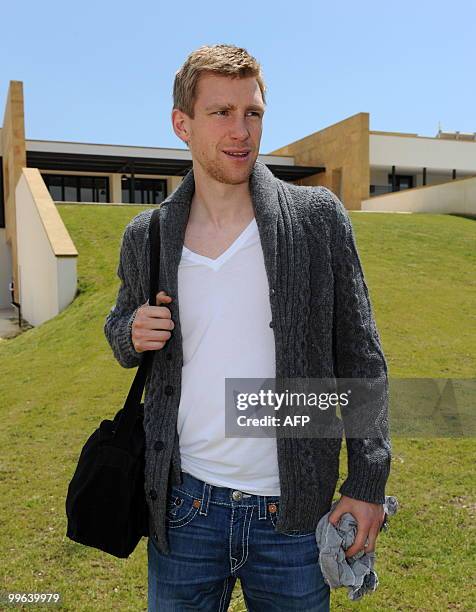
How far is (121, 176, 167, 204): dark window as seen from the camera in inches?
1495

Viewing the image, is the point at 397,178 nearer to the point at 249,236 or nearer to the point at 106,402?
the point at 106,402

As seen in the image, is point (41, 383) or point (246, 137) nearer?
point (246, 137)

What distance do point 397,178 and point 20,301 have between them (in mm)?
26796

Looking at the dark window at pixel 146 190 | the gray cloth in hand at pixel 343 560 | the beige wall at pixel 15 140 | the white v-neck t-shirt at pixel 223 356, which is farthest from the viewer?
the dark window at pixel 146 190

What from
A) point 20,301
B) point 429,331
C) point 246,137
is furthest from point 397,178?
point 246,137

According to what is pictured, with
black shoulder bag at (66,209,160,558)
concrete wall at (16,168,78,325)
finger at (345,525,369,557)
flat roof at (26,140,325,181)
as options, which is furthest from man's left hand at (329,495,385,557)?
flat roof at (26,140,325,181)

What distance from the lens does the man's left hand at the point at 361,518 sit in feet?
5.61

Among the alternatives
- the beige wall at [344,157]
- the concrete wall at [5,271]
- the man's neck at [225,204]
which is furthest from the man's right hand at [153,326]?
the beige wall at [344,157]

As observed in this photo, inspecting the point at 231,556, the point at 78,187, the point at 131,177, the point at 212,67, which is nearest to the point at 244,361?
the point at 231,556

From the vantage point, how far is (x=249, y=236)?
1890 mm

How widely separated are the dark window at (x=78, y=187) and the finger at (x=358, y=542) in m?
36.9

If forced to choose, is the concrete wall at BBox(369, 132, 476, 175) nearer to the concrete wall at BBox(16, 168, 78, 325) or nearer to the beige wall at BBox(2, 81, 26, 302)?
the beige wall at BBox(2, 81, 26, 302)

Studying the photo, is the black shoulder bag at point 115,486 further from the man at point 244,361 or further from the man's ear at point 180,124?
the man's ear at point 180,124

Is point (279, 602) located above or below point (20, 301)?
above
